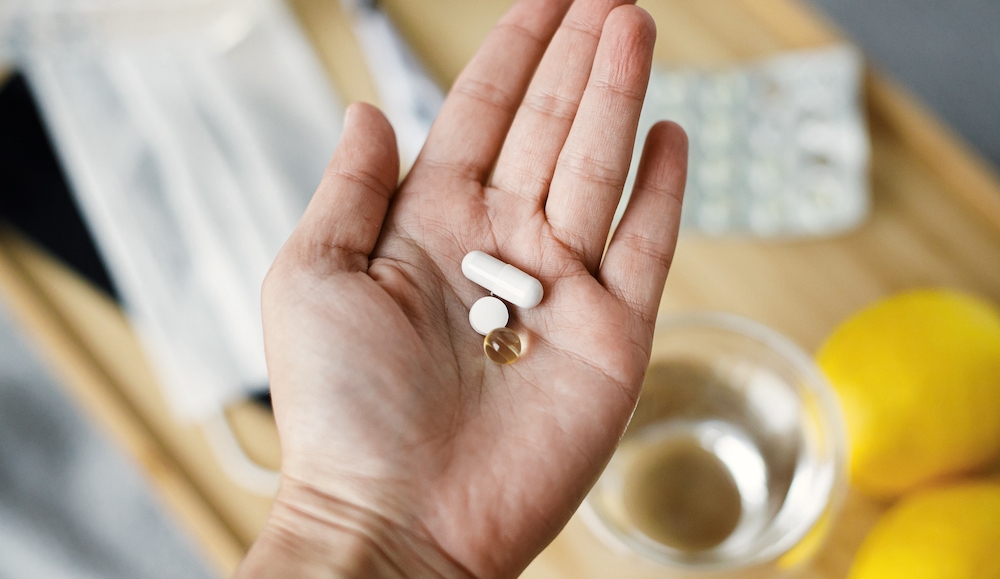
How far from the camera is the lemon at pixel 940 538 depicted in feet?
1.93

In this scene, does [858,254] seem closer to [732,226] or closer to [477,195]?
[732,226]

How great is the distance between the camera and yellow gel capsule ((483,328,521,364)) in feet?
2.08

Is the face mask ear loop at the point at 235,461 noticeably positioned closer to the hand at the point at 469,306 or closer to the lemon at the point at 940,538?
the hand at the point at 469,306

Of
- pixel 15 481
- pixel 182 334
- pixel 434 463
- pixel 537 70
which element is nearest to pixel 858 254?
pixel 537 70

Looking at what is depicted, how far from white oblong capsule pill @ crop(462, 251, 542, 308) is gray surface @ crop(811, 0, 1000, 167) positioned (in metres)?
1.47

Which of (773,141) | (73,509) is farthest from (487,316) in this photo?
(73,509)

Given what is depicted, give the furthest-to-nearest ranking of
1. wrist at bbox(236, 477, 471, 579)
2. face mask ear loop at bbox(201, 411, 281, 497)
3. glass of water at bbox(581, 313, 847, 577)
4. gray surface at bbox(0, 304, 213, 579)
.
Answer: gray surface at bbox(0, 304, 213, 579) → face mask ear loop at bbox(201, 411, 281, 497) → glass of water at bbox(581, 313, 847, 577) → wrist at bbox(236, 477, 471, 579)

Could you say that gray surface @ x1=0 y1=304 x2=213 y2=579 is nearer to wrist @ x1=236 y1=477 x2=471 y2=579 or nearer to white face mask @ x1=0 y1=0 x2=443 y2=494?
white face mask @ x1=0 y1=0 x2=443 y2=494

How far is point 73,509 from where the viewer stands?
1388 millimetres

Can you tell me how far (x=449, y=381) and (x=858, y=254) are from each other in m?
0.58

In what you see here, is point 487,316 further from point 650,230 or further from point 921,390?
point 921,390

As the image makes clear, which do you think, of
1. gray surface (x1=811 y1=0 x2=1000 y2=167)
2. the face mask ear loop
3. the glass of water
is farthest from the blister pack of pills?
gray surface (x1=811 y1=0 x2=1000 y2=167)

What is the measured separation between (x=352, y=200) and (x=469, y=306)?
0.48 ft

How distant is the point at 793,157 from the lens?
0.96m
